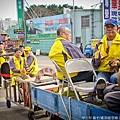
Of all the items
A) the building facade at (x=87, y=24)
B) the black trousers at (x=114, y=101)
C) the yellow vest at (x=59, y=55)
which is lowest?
the black trousers at (x=114, y=101)

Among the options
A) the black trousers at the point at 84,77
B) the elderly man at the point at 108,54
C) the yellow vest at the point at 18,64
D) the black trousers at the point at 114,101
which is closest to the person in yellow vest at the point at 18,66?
the yellow vest at the point at 18,64

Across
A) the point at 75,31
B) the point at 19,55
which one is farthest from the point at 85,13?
the point at 19,55

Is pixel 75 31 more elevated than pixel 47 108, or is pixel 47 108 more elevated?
pixel 75 31

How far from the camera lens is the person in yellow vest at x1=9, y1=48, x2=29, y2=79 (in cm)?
650

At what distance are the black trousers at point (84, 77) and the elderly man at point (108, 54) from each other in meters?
0.17

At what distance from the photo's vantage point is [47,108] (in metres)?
4.43

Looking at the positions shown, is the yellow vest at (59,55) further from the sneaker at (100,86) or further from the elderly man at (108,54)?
the sneaker at (100,86)

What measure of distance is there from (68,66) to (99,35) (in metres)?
23.3

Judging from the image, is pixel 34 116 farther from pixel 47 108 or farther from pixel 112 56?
pixel 112 56

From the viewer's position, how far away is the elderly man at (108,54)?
4.08 meters

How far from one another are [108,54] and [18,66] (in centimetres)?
315

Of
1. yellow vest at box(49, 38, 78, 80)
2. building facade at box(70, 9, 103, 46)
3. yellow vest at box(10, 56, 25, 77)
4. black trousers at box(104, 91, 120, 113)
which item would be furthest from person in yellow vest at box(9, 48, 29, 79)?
building facade at box(70, 9, 103, 46)

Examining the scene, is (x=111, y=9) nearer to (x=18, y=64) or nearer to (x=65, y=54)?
(x=18, y=64)

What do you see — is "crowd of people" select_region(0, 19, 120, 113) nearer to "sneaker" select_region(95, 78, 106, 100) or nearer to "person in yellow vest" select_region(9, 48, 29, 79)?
"sneaker" select_region(95, 78, 106, 100)
